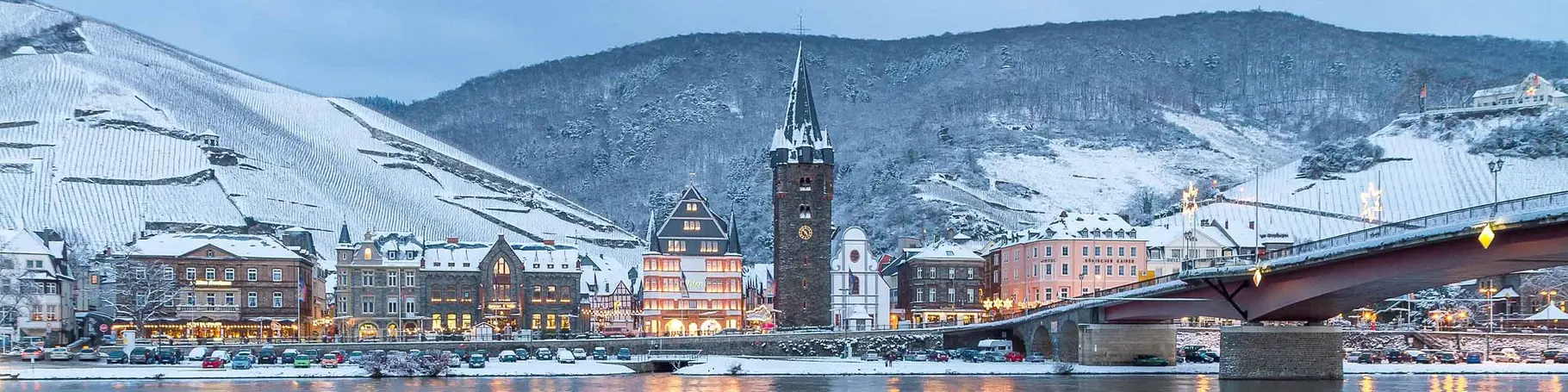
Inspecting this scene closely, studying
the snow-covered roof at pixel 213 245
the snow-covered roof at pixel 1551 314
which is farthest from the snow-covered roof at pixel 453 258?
the snow-covered roof at pixel 1551 314

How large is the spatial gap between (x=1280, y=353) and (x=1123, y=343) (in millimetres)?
15606

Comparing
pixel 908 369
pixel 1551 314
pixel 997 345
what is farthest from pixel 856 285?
pixel 1551 314

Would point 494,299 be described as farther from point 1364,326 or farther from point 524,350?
point 1364,326

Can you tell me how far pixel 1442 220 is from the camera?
66.2m

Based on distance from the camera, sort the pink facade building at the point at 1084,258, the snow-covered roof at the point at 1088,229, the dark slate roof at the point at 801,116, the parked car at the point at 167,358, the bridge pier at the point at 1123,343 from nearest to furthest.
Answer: the parked car at the point at 167,358 < the bridge pier at the point at 1123,343 < the pink facade building at the point at 1084,258 < the snow-covered roof at the point at 1088,229 < the dark slate roof at the point at 801,116

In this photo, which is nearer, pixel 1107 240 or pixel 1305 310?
pixel 1305 310

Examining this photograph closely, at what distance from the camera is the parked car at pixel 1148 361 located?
96938 mm

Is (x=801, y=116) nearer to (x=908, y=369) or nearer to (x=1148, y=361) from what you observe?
(x=908, y=369)

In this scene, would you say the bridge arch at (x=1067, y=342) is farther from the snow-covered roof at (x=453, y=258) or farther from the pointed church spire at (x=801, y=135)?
the snow-covered roof at (x=453, y=258)

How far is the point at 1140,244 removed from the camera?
13675 cm

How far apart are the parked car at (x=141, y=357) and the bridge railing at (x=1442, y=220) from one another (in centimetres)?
6053

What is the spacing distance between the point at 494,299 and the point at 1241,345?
68.5 m

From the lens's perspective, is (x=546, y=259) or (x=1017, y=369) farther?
(x=546, y=259)

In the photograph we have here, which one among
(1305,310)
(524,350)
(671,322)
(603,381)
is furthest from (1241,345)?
(671,322)
